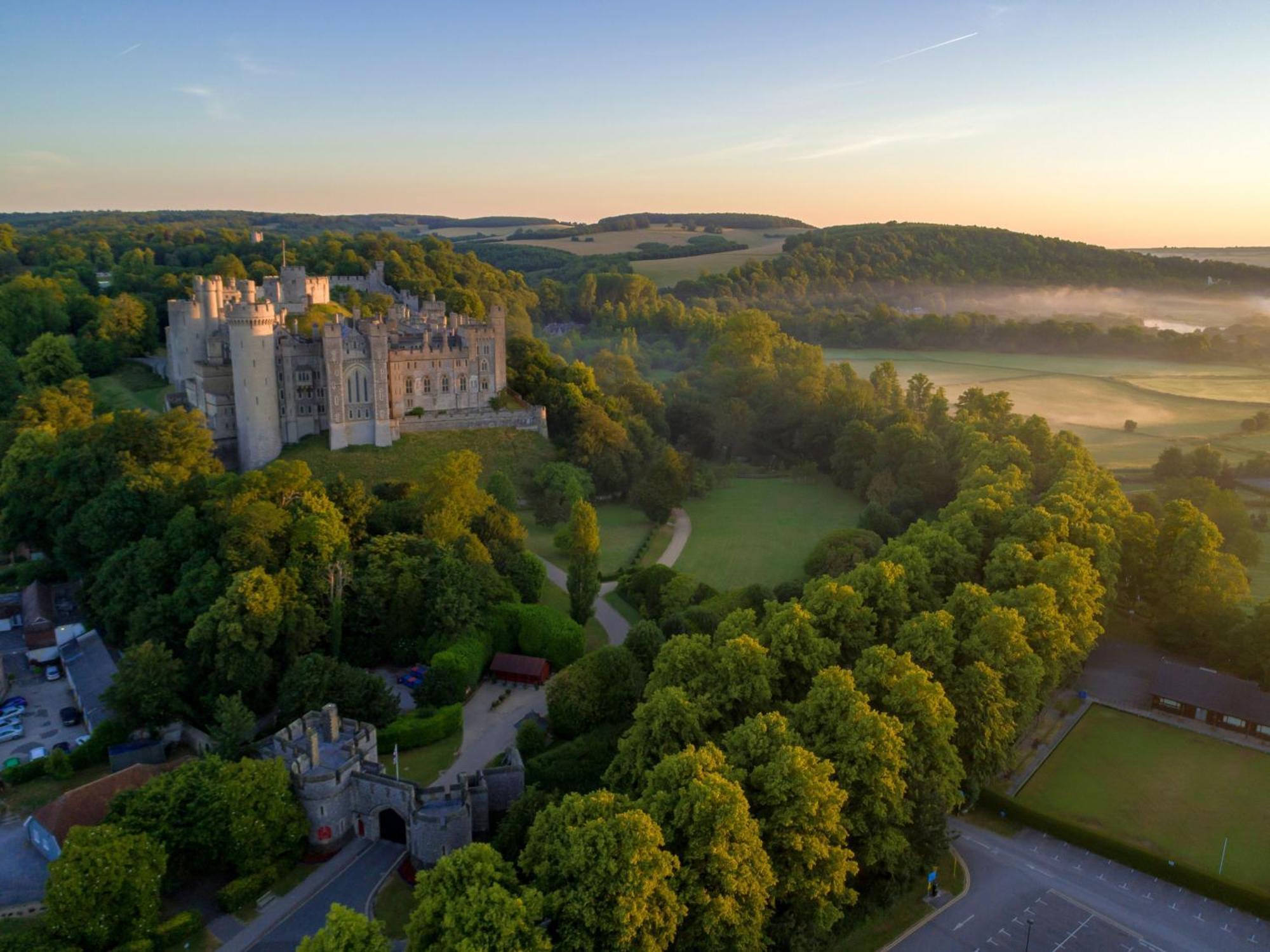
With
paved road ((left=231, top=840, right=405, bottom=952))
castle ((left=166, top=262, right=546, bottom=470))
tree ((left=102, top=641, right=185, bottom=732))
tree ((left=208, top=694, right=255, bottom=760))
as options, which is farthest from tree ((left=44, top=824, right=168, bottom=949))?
castle ((left=166, top=262, right=546, bottom=470))

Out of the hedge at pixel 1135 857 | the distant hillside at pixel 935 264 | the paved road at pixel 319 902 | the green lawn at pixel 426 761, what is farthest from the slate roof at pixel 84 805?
the distant hillside at pixel 935 264

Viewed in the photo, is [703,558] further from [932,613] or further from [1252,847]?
[1252,847]

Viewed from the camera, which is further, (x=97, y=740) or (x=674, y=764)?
(x=97, y=740)

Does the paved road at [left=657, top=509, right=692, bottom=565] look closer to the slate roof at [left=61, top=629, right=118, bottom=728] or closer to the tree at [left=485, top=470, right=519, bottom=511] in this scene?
the tree at [left=485, top=470, right=519, bottom=511]

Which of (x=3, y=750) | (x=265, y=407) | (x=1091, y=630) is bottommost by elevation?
(x=3, y=750)

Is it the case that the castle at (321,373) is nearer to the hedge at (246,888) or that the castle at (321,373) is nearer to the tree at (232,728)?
the tree at (232,728)

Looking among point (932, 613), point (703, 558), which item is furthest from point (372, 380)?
point (932, 613)
